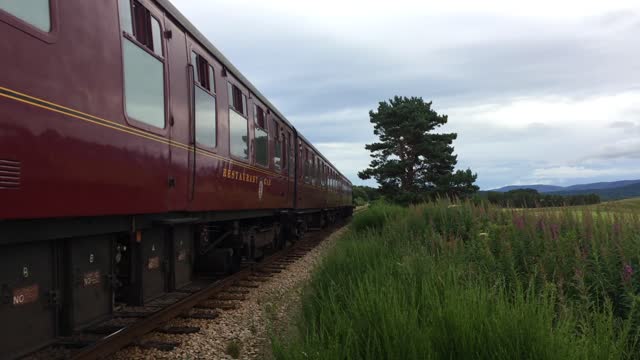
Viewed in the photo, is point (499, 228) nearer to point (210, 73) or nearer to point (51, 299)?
point (210, 73)

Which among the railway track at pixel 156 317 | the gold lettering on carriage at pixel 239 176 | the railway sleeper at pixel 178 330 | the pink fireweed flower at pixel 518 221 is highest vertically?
the gold lettering on carriage at pixel 239 176

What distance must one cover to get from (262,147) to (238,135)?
5.94 feet

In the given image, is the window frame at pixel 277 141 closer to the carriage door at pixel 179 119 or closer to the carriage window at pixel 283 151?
the carriage window at pixel 283 151

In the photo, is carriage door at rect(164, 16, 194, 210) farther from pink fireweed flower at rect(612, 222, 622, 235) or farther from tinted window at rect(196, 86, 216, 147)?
pink fireweed flower at rect(612, 222, 622, 235)

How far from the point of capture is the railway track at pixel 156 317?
15.3 feet

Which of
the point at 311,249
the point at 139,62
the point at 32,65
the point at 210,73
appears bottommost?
the point at 311,249

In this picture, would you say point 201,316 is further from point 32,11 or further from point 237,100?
point 32,11

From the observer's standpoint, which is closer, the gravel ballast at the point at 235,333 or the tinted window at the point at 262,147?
the gravel ballast at the point at 235,333

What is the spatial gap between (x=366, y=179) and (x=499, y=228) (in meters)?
27.6

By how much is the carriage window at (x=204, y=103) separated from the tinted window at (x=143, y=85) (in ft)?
3.53

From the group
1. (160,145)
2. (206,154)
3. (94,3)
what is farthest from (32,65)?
(206,154)

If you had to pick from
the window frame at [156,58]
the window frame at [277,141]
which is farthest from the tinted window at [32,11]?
the window frame at [277,141]

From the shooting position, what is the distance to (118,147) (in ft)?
14.4

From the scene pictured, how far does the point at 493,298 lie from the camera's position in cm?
378
